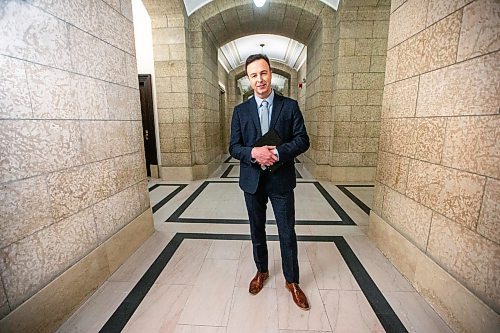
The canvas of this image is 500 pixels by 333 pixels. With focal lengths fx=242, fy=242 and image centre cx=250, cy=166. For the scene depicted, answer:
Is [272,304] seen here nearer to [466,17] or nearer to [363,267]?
[363,267]

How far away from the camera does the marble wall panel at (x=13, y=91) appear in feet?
4.29

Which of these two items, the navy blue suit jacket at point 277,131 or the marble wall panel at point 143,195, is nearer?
the navy blue suit jacket at point 277,131

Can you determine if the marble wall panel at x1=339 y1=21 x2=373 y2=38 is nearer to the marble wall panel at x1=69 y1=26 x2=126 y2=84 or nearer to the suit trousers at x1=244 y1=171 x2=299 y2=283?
the marble wall panel at x1=69 y1=26 x2=126 y2=84

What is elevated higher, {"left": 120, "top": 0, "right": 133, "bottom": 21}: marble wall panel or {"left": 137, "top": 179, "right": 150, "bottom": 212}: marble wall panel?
{"left": 120, "top": 0, "right": 133, "bottom": 21}: marble wall panel

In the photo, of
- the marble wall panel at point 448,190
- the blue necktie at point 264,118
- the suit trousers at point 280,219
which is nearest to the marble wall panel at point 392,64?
the marble wall panel at point 448,190

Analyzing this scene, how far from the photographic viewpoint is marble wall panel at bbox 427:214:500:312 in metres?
1.32

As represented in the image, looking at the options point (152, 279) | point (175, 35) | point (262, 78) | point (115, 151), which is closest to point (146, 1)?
point (175, 35)

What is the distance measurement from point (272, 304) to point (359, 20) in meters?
5.29

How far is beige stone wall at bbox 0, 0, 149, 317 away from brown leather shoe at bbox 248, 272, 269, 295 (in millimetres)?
1312

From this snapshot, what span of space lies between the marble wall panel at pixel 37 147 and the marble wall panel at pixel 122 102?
0.47 m

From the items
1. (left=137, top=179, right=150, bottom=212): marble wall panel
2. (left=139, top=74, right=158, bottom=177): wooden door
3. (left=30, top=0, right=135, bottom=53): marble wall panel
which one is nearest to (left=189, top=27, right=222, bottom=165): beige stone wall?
(left=139, top=74, right=158, bottom=177): wooden door

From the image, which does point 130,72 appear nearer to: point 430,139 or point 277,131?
point 277,131

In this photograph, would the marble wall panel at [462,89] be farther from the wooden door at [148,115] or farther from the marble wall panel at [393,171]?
the wooden door at [148,115]

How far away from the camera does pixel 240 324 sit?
5.23 feet
